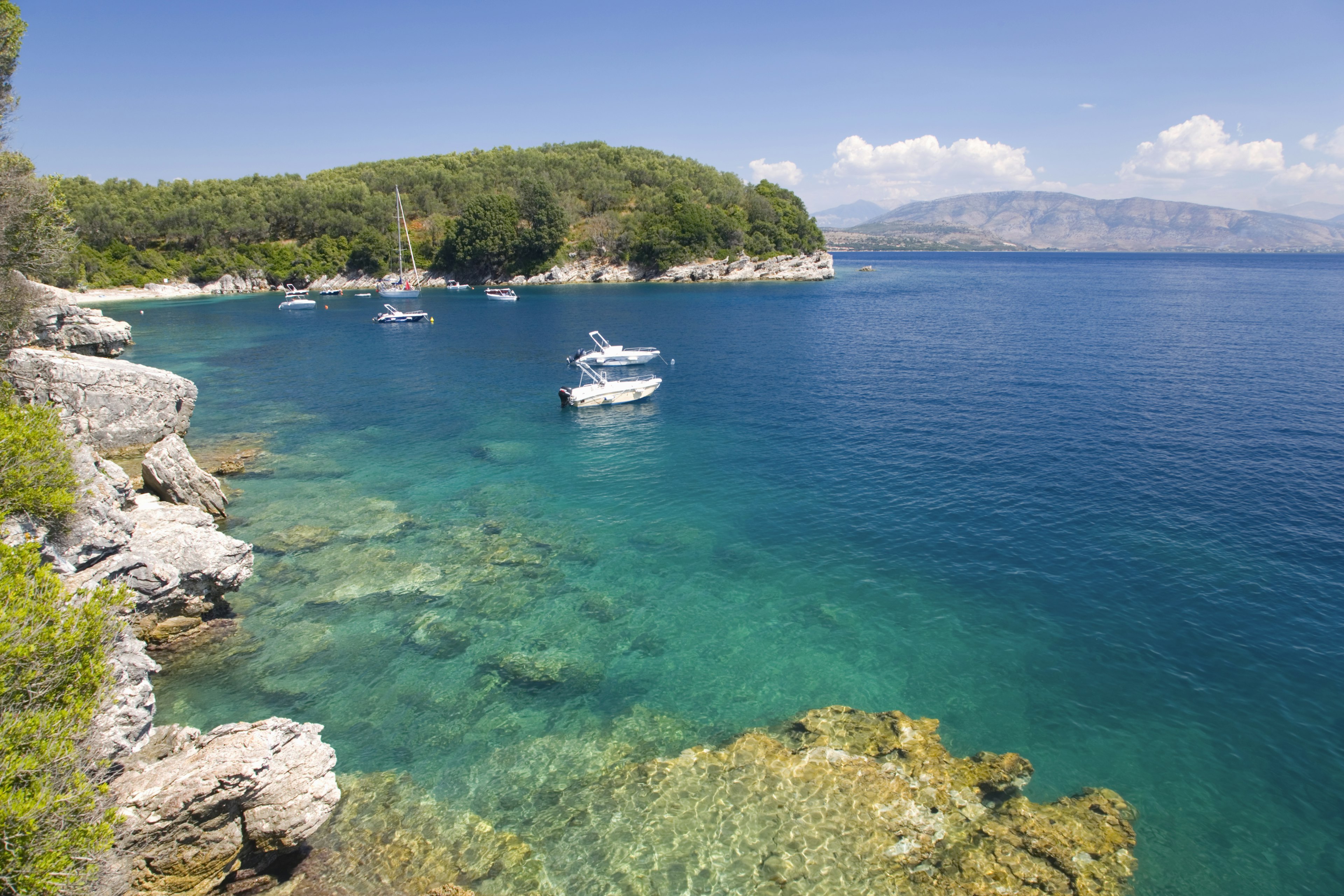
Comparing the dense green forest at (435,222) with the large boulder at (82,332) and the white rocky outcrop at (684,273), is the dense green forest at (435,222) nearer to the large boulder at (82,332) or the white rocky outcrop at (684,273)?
the white rocky outcrop at (684,273)

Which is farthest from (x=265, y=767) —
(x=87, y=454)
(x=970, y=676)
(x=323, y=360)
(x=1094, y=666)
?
(x=323, y=360)

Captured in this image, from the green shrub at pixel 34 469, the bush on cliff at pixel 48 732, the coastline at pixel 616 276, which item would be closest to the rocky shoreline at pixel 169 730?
the green shrub at pixel 34 469

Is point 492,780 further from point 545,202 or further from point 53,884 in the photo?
point 545,202

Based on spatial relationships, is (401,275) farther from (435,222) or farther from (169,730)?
(169,730)

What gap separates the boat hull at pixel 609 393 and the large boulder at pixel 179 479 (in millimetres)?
25848

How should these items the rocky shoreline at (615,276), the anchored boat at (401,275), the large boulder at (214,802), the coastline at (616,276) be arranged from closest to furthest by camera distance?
the large boulder at (214,802) → the anchored boat at (401,275) → the rocky shoreline at (615,276) → the coastline at (616,276)

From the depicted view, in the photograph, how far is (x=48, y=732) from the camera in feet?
32.8

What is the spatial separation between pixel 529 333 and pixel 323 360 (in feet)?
85.2

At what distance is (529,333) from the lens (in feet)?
289

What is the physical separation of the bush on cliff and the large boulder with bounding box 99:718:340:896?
4.00ft

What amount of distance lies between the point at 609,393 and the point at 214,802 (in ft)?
139

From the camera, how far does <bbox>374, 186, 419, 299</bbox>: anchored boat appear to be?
128500 mm

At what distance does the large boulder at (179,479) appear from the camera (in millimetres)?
27891

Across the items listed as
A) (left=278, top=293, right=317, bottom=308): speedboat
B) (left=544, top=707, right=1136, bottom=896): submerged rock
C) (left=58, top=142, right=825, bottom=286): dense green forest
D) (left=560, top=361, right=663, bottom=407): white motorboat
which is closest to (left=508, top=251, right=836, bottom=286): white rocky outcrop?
(left=58, top=142, right=825, bottom=286): dense green forest
